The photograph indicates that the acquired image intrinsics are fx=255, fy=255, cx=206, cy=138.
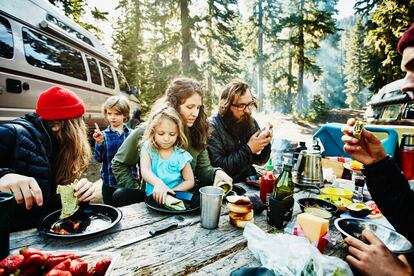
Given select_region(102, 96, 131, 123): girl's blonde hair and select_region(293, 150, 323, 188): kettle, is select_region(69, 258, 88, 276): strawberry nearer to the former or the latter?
select_region(293, 150, 323, 188): kettle

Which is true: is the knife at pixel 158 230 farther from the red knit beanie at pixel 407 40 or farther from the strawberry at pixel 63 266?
the red knit beanie at pixel 407 40

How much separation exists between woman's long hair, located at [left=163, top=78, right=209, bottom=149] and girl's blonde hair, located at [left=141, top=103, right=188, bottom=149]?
0.16m

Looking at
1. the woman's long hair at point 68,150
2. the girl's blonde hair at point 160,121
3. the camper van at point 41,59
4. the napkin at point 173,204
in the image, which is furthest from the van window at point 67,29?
the napkin at point 173,204

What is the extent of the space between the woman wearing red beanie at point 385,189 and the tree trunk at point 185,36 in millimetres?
12662

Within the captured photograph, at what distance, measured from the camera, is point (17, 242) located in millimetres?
1292

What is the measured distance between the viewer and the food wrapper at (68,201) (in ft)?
4.95

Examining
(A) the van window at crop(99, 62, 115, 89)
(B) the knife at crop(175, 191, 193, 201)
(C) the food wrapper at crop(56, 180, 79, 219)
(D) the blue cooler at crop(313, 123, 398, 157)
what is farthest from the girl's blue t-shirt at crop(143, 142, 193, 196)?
(A) the van window at crop(99, 62, 115, 89)

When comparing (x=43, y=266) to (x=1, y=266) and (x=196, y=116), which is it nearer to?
(x=1, y=266)

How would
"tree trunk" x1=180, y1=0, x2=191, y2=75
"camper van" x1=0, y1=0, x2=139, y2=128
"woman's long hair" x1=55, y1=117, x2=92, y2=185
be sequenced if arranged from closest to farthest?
"woman's long hair" x1=55, y1=117, x2=92, y2=185
"camper van" x1=0, y1=0, x2=139, y2=128
"tree trunk" x1=180, y1=0, x2=191, y2=75

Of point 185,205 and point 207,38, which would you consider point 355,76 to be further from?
point 185,205

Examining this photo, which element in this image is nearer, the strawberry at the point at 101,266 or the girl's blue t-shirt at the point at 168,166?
the strawberry at the point at 101,266

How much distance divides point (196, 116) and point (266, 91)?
42990 mm

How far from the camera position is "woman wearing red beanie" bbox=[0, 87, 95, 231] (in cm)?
191

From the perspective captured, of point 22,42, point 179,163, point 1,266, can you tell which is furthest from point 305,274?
point 22,42
